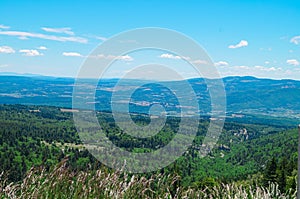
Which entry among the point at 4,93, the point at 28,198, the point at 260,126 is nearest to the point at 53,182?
the point at 28,198

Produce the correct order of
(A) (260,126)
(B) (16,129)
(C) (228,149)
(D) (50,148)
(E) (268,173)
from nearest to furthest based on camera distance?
(E) (268,173) → (D) (50,148) → (B) (16,129) → (C) (228,149) → (A) (260,126)

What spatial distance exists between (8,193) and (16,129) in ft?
216

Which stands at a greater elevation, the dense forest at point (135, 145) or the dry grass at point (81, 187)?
the dry grass at point (81, 187)

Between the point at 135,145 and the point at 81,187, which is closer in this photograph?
the point at 81,187

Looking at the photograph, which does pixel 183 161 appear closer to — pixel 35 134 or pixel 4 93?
pixel 35 134

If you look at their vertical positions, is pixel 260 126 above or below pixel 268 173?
below

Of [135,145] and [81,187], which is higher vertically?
[81,187]

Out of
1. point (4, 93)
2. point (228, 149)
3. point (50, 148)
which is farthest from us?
point (4, 93)

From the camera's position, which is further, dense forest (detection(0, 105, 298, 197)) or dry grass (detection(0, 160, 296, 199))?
dense forest (detection(0, 105, 298, 197))

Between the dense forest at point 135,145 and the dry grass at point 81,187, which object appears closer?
the dry grass at point 81,187

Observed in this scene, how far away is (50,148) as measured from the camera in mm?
58844

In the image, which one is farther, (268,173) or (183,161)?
(183,161)

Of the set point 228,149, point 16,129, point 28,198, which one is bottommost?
point 228,149

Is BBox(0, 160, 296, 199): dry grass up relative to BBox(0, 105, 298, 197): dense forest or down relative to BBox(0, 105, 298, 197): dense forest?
up
